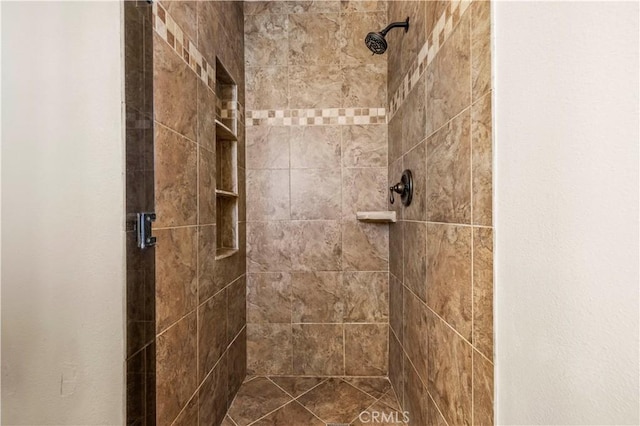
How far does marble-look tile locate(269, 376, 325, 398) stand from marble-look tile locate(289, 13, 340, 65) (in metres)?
2.06

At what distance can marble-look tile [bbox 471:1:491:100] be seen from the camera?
0.68m

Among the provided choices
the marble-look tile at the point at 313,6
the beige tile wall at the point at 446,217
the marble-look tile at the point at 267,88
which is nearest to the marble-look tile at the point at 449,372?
the beige tile wall at the point at 446,217

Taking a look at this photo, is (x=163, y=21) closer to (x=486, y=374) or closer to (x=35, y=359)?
(x=35, y=359)

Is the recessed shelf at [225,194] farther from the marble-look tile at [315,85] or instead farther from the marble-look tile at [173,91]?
the marble-look tile at [315,85]

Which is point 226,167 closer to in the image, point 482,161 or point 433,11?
point 433,11

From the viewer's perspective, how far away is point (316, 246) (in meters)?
1.86

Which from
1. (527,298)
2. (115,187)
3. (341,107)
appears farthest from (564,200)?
(341,107)

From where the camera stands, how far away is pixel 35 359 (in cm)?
47

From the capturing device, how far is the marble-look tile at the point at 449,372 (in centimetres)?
80

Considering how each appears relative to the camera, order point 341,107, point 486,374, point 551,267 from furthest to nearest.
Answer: point 341,107
point 486,374
point 551,267

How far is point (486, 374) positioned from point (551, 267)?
0.37 metres

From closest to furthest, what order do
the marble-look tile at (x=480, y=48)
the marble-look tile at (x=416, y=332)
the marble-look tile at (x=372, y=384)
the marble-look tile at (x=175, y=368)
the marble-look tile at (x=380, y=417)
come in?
1. the marble-look tile at (x=480, y=48)
2. the marble-look tile at (x=175, y=368)
3. the marble-look tile at (x=416, y=332)
4. the marble-look tile at (x=380, y=417)
5. the marble-look tile at (x=372, y=384)

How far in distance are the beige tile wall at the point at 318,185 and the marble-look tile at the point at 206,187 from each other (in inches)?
20.9

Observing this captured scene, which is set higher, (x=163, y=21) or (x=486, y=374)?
(x=163, y=21)
